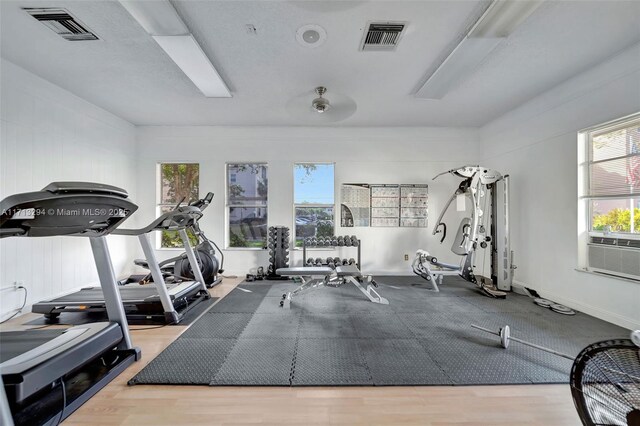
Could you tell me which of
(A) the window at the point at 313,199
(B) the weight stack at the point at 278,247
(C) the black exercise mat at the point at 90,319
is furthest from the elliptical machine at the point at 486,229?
(C) the black exercise mat at the point at 90,319

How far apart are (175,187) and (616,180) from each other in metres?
6.57

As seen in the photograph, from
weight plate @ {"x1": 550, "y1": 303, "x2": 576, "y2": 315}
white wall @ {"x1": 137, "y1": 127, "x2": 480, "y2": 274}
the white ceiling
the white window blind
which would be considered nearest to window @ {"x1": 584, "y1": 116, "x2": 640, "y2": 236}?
the white window blind

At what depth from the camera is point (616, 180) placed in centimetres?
271

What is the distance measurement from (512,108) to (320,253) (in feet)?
13.4

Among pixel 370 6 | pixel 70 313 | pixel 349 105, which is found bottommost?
pixel 70 313

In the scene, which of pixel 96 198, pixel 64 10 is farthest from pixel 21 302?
pixel 64 10

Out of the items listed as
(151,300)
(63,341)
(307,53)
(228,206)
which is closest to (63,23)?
(307,53)

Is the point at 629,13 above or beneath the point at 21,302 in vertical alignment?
above

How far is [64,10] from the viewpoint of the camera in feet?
6.63

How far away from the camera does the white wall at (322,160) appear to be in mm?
4746

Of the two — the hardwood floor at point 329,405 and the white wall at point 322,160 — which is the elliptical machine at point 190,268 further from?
the hardwood floor at point 329,405

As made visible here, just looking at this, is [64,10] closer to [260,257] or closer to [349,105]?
[349,105]

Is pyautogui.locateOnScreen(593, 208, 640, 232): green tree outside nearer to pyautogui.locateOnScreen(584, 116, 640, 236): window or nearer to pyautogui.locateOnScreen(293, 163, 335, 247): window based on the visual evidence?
pyautogui.locateOnScreen(584, 116, 640, 236): window

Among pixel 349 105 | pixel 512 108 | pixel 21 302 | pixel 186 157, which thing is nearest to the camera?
pixel 349 105
